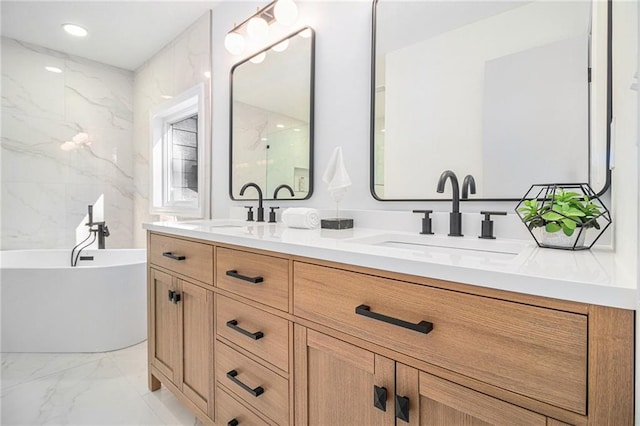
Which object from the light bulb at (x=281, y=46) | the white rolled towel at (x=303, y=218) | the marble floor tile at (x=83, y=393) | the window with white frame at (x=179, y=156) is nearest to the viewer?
the white rolled towel at (x=303, y=218)

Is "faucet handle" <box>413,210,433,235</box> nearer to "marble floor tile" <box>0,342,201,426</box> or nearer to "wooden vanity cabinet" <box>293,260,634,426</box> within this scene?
"wooden vanity cabinet" <box>293,260,634,426</box>

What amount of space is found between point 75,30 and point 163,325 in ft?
8.57

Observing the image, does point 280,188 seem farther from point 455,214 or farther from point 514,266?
point 514,266

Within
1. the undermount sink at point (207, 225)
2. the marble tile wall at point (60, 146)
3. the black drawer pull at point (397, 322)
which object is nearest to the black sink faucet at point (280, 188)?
the undermount sink at point (207, 225)

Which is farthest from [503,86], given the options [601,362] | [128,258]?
[128,258]

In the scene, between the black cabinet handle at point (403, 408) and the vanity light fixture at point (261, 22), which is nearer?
the black cabinet handle at point (403, 408)

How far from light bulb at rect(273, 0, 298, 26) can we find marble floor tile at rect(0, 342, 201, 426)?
201 cm

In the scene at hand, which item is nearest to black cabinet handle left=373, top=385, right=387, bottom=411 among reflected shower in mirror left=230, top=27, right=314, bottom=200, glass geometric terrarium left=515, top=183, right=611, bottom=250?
glass geometric terrarium left=515, top=183, right=611, bottom=250

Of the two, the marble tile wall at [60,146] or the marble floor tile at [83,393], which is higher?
the marble tile wall at [60,146]

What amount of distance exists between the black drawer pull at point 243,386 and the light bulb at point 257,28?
1755 millimetres

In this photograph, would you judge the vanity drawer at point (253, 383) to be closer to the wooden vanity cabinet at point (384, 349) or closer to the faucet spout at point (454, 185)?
the wooden vanity cabinet at point (384, 349)

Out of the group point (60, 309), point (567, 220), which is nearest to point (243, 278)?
point (567, 220)

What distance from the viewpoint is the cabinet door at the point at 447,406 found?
0.58 m

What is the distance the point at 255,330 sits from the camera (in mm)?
1063
